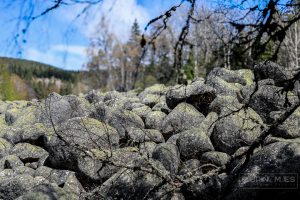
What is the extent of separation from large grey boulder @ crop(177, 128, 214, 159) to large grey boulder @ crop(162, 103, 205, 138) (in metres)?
1.04

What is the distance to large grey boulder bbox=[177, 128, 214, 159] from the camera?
33.5 ft

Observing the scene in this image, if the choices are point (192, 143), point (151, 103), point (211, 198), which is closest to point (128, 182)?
point (211, 198)

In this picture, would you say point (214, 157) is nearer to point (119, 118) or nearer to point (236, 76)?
point (119, 118)

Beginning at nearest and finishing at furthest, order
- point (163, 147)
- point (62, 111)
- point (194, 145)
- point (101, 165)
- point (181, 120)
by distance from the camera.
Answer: point (101, 165), point (163, 147), point (194, 145), point (181, 120), point (62, 111)

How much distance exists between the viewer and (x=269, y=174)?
24.7 ft

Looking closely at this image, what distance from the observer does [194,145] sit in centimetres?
1027

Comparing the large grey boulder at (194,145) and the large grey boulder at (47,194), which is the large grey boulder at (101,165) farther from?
the large grey boulder at (47,194)

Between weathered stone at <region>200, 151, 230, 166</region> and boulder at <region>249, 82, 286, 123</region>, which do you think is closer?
weathered stone at <region>200, 151, 230, 166</region>

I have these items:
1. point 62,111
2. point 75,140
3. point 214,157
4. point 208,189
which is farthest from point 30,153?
point 208,189

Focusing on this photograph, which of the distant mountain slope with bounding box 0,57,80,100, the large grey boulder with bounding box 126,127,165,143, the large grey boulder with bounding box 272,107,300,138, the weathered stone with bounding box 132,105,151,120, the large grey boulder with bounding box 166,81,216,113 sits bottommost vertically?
the large grey boulder with bounding box 126,127,165,143

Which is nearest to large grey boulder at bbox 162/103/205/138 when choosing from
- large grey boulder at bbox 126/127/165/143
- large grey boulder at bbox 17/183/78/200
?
large grey boulder at bbox 126/127/165/143

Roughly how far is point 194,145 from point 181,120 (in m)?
1.48

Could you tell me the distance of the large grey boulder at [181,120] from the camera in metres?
11.6

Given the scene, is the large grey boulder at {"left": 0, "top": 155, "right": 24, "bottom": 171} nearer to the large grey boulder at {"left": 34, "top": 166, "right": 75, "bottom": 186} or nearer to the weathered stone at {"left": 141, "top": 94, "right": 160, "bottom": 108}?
the large grey boulder at {"left": 34, "top": 166, "right": 75, "bottom": 186}
